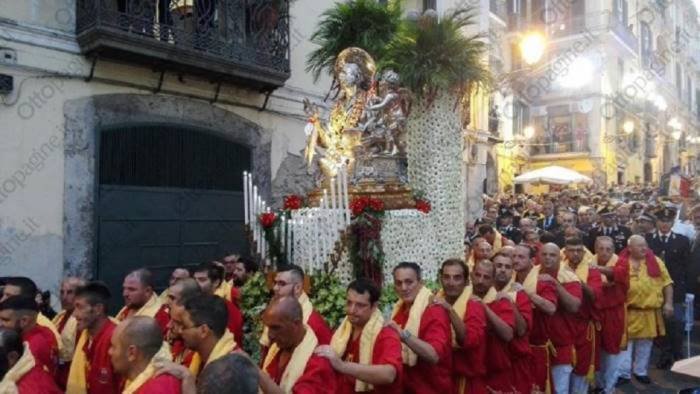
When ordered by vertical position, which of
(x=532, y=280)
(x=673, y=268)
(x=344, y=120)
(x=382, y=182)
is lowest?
(x=673, y=268)

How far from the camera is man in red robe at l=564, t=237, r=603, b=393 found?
5855mm

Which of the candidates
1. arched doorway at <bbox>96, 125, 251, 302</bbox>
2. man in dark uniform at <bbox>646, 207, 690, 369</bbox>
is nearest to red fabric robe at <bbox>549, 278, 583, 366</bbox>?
man in dark uniform at <bbox>646, 207, 690, 369</bbox>

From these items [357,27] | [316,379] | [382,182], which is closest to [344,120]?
[382,182]

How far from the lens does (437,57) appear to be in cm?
740

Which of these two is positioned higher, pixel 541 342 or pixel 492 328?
pixel 492 328

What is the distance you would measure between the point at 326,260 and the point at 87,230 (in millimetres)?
4066

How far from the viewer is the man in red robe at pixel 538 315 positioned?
5.23 metres

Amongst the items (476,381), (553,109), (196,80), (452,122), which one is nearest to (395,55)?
(452,122)

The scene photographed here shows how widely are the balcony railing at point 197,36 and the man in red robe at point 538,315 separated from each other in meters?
5.90

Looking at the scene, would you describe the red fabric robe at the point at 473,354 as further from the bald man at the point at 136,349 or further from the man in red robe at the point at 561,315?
the bald man at the point at 136,349

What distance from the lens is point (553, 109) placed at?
28.0m

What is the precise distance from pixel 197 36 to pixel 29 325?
6.44 metres

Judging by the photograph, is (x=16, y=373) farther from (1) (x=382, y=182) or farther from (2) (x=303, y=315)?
(1) (x=382, y=182)

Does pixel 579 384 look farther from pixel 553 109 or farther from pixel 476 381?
pixel 553 109
